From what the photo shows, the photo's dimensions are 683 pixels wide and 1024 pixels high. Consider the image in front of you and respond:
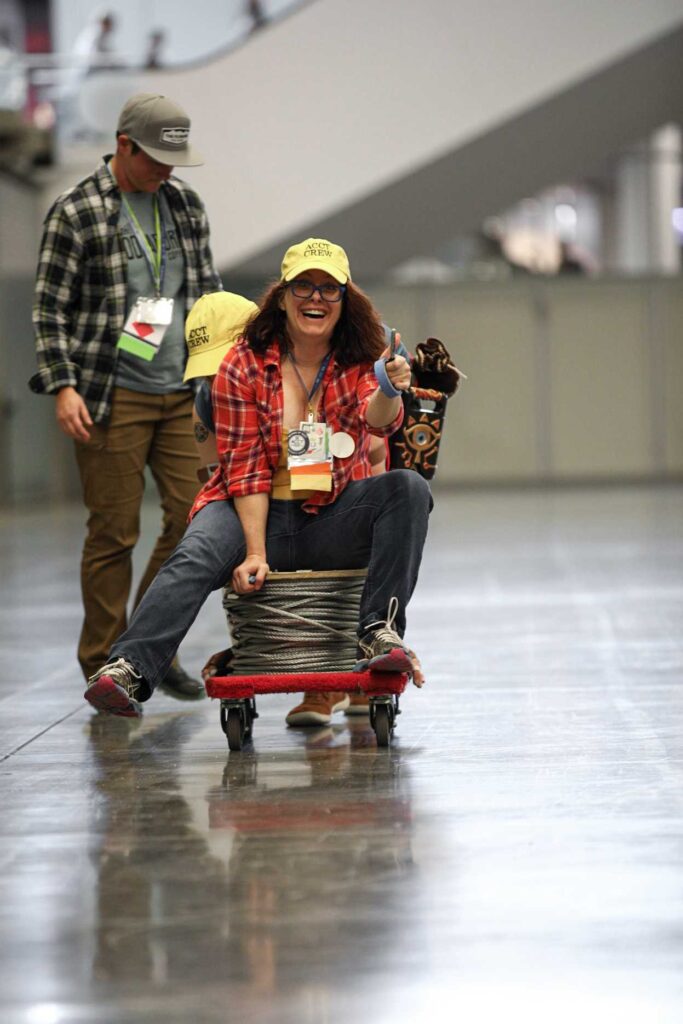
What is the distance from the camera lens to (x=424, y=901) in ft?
7.82

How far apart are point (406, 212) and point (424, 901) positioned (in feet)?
46.4

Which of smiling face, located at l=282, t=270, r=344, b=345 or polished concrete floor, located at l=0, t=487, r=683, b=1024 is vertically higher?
smiling face, located at l=282, t=270, r=344, b=345

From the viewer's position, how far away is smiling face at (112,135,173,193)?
4.40 meters

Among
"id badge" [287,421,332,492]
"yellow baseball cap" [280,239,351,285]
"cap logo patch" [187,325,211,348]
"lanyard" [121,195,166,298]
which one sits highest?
"lanyard" [121,195,166,298]

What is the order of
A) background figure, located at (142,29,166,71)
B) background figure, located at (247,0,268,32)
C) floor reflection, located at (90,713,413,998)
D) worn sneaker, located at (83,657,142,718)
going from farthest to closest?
background figure, located at (142,29,166,71) < background figure, located at (247,0,268,32) < worn sneaker, located at (83,657,142,718) < floor reflection, located at (90,713,413,998)

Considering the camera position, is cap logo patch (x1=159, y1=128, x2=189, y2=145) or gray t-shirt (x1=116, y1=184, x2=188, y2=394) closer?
cap logo patch (x1=159, y1=128, x2=189, y2=145)

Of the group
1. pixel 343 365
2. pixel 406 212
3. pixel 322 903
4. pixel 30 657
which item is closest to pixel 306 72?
pixel 406 212

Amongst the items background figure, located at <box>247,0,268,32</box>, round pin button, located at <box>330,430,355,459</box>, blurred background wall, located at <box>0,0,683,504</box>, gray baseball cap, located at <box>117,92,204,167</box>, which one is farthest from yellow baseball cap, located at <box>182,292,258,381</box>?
background figure, located at <box>247,0,268,32</box>

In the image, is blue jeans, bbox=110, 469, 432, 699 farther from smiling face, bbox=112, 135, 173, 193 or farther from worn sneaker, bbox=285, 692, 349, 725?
smiling face, bbox=112, 135, 173, 193

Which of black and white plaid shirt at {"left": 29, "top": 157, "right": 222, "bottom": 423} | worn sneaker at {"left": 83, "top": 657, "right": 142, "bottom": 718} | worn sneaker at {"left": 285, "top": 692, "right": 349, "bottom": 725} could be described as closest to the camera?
worn sneaker at {"left": 83, "top": 657, "right": 142, "bottom": 718}

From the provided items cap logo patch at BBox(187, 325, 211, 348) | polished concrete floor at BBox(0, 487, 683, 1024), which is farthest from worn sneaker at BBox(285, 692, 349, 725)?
cap logo patch at BBox(187, 325, 211, 348)

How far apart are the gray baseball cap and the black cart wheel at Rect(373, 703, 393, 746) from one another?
157 centimetres

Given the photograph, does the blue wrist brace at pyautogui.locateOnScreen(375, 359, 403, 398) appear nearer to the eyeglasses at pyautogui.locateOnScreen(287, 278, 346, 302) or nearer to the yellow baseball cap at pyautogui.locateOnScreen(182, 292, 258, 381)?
the eyeglasses at pyautogui.locateOnScreen(287, 278, 346, 302)

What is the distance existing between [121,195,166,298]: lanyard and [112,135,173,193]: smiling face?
0.05 meters
